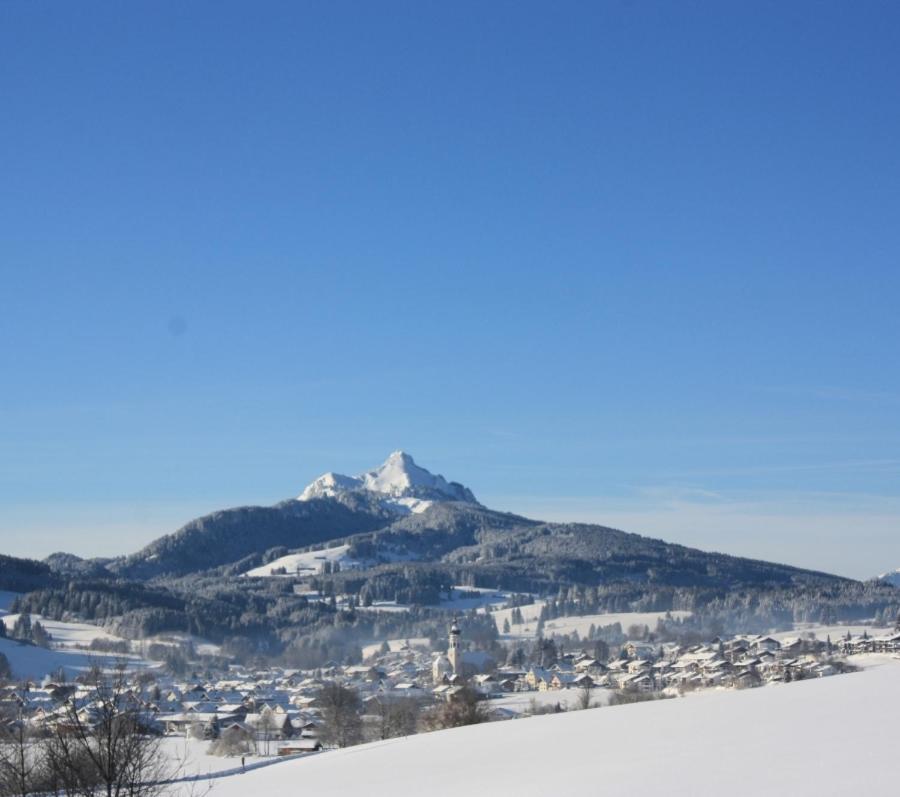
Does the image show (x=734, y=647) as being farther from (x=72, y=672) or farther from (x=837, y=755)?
(x=837, y=755)

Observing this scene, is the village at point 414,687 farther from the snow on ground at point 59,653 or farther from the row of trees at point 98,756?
the snow on ground at point 59,653

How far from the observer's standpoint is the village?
6072 centimetres

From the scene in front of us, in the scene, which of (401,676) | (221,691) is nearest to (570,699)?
(221,691)

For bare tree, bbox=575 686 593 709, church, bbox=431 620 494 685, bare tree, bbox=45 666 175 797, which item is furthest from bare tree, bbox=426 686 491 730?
church, bbox=431 620 494 685

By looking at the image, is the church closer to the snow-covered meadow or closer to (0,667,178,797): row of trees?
the snow-covered meadow

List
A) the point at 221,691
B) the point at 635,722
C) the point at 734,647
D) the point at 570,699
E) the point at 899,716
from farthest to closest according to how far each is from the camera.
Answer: the point at 734,647 → the point at 221,691 → the point at 570,699 → the point at 635,722 → the point at 899,716

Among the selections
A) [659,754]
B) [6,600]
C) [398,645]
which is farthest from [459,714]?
[6,600]

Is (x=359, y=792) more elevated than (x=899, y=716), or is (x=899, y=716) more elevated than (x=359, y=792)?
(x=899, y=716)

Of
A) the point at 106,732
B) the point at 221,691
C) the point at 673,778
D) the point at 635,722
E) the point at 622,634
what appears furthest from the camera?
the point at 622,634

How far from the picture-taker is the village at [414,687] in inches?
2391

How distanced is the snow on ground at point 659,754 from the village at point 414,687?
6983 millimetres

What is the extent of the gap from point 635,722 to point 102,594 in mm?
180583

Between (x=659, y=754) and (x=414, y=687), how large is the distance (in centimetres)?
8821

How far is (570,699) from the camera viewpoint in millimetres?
76188
